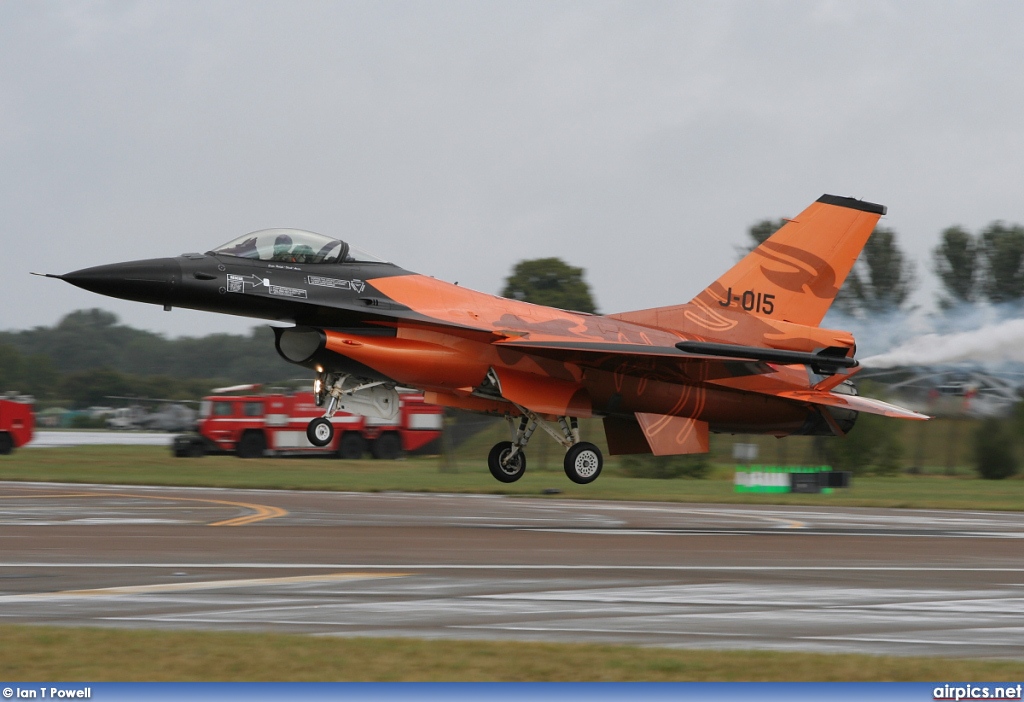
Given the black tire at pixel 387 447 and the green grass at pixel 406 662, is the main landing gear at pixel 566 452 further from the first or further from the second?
the black tire at pixel 387 447

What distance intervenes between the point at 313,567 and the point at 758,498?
20095mm

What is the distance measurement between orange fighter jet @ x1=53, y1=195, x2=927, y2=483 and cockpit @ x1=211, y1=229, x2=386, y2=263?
0.08ft

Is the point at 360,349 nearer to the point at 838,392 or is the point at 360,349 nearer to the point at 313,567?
the point at 313,567

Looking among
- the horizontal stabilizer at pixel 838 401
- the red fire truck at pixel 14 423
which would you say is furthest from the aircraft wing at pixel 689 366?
the red fire truck at pixel 14 423

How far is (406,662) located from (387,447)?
128 feet

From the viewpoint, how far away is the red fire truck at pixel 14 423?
4288 centimetres

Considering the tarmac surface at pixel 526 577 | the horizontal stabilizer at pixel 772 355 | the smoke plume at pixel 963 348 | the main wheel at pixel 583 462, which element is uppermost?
the smoke plume at pixel 963 348

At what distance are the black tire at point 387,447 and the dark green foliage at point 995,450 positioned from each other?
21619mm

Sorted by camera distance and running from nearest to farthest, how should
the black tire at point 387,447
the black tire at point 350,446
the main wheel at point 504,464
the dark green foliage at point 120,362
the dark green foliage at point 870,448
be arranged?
the main wheel at point 504,464
the dark green foliage at point 870,448
the black tire at point 350,446
the black tire at point 387,447
the dark green foliage at point 120,362

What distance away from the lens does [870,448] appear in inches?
1641

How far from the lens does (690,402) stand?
22.6 meters

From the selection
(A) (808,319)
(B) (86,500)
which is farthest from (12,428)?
(A) (808,319)

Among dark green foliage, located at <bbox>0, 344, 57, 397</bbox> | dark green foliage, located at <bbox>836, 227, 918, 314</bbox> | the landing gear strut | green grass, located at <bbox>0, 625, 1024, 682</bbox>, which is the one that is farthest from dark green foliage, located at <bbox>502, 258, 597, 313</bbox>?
green grass, located at <bbox>0, 625, 1024, 682</bbox>

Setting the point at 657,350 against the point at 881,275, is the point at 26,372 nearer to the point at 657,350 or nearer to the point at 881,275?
the point at 881,275
